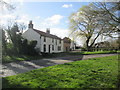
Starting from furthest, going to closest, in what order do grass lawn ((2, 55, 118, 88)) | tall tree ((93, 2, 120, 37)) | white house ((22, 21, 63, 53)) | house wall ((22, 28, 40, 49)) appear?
house wall ((22, 28, 40, 49)) → white house ((22, 21, 63, 53)) → tall tree ((93, 2, 120, 37)) → grass lawn ((2, 55, 118, 88))

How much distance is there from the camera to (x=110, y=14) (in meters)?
6.78

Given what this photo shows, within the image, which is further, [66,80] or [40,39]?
[40,39]

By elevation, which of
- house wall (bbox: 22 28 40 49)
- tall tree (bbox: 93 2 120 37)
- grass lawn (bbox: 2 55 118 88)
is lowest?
grass lawn (bbox: 2 55 118 88)

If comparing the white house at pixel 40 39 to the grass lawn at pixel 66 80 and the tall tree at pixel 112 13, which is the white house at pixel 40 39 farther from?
the grass lawn at pixel 66 80

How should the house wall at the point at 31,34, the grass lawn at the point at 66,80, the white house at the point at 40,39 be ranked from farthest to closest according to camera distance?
the house wall at the point at 31,34
the white house at the point at 40,39
the grass lawn at the point at 66,80

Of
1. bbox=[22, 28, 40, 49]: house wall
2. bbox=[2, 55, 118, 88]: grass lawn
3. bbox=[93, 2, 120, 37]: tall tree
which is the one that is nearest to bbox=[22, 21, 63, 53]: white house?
bbox=[22, 28, 40, 49]: house wall

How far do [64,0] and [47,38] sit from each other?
78.9 ft

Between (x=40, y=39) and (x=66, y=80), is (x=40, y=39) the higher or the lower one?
the higher one

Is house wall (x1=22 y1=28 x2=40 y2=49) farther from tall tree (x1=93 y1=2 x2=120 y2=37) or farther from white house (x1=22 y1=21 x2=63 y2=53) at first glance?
tall tree (x1=93 y1=2 x2=120 y2=37)

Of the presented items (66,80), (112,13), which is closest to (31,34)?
(112,13)

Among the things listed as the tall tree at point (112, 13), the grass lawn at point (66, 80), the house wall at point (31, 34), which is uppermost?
the house wall at point (31, 34)

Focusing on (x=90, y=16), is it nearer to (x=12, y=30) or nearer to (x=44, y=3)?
(x=44, y=3)

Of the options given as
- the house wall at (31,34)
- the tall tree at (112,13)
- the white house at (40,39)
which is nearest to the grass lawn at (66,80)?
the tall tree at (112,13)

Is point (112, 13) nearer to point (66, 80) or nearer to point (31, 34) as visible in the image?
point (66, 80)
